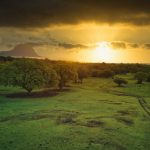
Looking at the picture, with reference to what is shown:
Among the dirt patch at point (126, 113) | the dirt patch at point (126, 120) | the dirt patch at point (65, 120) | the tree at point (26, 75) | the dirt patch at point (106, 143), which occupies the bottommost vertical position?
the dirt patch at point (106, 143)

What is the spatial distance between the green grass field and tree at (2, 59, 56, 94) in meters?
10.6

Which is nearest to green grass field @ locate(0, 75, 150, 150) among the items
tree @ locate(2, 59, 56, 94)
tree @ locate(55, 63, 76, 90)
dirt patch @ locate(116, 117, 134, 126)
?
dirt patch @ locate(116, 117, 134, 126)

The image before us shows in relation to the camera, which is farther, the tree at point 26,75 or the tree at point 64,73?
the tree at point 64,73

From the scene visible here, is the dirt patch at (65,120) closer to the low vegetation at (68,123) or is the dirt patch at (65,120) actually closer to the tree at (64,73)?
the low vegetation at (68,123)

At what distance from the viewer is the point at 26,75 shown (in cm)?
6694

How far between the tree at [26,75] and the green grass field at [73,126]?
10.6m

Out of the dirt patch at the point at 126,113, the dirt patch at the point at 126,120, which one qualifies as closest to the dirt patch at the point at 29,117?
the dirt patch at the point at 126,120

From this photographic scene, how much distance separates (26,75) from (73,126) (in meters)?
32.5

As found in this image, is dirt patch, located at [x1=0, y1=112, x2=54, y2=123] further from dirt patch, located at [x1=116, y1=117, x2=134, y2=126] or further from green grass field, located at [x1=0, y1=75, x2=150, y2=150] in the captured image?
dirt patch, located at [x1=116, y1=117, x2=134, y2=126]

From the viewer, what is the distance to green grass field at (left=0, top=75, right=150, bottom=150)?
29.7 meters

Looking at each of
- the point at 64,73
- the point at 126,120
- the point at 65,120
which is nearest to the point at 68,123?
the point at 65,120

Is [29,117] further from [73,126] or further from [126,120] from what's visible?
[126,120]

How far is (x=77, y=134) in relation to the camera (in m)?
33.6

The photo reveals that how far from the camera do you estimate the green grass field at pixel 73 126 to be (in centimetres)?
2973
